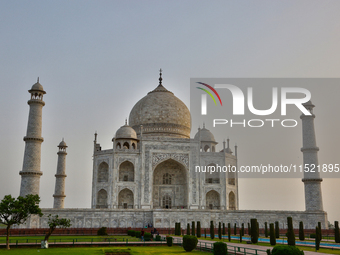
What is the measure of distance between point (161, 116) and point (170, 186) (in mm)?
6959

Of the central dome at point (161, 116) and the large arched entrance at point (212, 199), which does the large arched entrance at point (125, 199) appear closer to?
the central dome at point (161, 116)

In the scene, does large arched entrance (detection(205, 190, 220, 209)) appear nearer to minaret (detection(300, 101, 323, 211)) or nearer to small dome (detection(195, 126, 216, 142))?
small dome (detection(195, 126, 216, 142))

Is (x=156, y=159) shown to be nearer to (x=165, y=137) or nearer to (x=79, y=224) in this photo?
(x=165, y=137)

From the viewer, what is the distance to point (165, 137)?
3606 cm

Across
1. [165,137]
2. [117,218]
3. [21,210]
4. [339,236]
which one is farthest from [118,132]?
[339,236]

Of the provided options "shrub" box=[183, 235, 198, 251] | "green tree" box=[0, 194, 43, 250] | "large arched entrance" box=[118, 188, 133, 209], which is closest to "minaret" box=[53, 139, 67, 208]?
"large arched entrance" box=[118, 188, 133, 209]

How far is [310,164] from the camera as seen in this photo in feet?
107

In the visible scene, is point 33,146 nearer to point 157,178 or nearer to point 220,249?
point 157,178

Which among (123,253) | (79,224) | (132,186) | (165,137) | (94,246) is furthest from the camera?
(165,137)

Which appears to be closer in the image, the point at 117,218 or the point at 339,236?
the point at 339,236

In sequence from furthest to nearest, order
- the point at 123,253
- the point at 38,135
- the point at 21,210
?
the point at 38,135 < the point at 21,210 < the point at 123,253

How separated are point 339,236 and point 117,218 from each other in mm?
15055

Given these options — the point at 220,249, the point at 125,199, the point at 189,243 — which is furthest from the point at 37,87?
the point at 220,249

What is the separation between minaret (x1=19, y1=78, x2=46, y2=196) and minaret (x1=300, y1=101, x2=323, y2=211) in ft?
67.5
